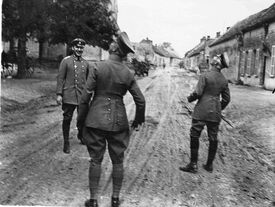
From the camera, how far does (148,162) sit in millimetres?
5316

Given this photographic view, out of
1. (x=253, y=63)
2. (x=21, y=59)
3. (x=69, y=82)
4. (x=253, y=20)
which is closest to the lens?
(x=69, y=82)

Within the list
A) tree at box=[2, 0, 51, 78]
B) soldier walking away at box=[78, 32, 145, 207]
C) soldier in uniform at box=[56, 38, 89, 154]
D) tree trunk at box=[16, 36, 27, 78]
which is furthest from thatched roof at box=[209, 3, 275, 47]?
tree trunk at box=[16, 36, 27, 78]

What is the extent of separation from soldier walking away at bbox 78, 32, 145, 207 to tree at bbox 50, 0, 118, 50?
1.80 metres

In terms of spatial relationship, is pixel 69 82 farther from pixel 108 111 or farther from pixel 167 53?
pixel 167 53

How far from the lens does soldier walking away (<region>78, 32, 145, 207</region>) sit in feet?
12.2

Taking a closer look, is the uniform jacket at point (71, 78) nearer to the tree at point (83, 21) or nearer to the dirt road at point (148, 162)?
the tree at point (83, 21)

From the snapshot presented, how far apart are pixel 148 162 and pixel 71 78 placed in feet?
5.61

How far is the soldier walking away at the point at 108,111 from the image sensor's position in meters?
3.73

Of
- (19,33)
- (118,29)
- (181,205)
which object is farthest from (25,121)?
(181,205)

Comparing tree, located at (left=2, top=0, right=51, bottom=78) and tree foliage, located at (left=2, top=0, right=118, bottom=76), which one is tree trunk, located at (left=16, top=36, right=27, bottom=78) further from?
tree foliage, located at (left=2, top=0, right=118, bottom=76)

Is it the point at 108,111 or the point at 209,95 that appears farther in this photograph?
the point at 209,95

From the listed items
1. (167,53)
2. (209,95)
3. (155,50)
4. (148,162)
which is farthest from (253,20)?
(148,162)

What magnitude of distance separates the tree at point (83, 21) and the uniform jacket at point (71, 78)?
319 mm

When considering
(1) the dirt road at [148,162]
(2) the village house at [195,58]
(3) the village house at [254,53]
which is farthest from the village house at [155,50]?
(3) the village house at [254,53]
